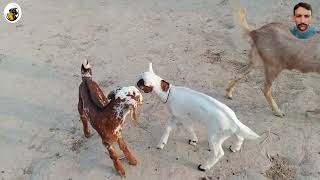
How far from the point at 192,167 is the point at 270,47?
73.5 inches

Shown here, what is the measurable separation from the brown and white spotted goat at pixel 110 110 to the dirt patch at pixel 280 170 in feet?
5.52

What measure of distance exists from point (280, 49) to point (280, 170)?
1547mm

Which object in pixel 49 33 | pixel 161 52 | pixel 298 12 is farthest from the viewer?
pixel 49 33

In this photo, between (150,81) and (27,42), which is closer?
(150,81)

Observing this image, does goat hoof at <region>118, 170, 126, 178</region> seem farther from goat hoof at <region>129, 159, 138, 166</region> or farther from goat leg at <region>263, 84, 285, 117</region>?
goat leg at <region>263, 84, 285, 117</region>

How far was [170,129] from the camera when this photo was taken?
5.81m

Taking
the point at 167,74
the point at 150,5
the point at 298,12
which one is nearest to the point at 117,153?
the point at 167,74

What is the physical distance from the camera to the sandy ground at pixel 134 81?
5758 mm

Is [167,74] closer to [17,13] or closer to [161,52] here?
[161,52]

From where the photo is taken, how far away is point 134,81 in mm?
7246

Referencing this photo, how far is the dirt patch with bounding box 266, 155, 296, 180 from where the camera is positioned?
18.1 feet

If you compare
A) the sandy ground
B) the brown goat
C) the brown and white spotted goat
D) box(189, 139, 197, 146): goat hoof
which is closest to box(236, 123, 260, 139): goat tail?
the sandy ground
